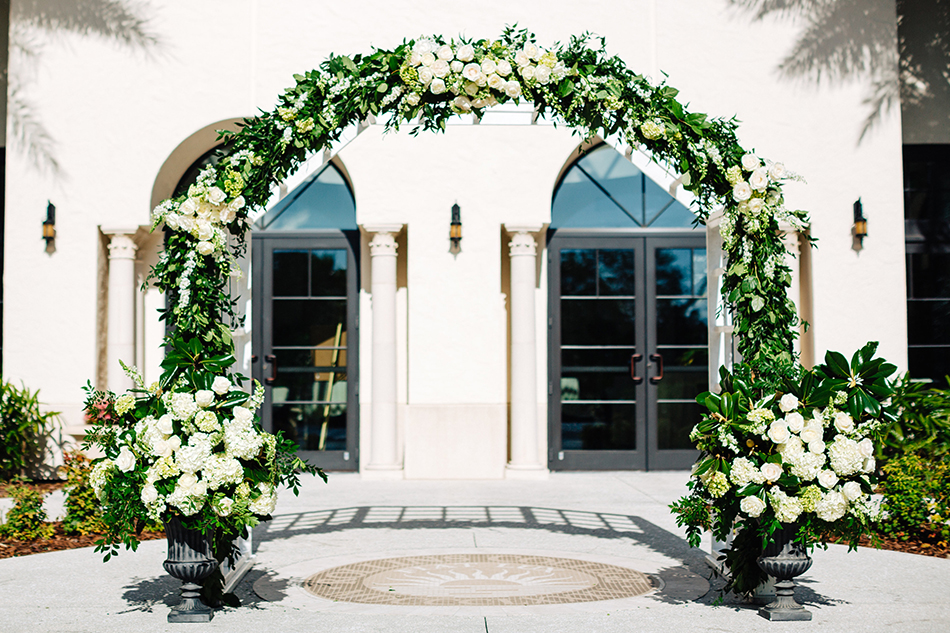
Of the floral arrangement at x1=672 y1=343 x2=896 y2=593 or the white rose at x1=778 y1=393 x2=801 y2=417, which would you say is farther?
the white rose at x1=778 y1=393 x2=801 y2=417

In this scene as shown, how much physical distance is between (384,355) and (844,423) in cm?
669

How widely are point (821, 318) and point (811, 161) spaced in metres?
1.94

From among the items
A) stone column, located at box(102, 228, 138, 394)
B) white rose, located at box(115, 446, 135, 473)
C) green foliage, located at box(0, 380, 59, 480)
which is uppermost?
stone column, located at box(102, 228, 138, 394)

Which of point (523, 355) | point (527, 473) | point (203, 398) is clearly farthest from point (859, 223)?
point (203, 398)

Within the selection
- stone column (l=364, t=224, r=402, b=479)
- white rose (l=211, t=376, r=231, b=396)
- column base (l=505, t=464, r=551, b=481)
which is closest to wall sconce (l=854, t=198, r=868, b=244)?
column base (l=505, t=464, r=551, b=481)

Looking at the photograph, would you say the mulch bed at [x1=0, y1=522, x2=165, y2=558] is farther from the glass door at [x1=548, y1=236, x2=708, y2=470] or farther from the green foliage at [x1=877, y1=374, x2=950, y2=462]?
the green foliage at [x1=877, y1=374, x2=950, y2=462]

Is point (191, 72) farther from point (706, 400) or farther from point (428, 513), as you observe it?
point (706, 400)

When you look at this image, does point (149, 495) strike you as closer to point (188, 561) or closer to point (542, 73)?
point (188, 561)

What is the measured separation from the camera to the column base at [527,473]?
410 inches

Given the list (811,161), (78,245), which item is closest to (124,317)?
(78,245)

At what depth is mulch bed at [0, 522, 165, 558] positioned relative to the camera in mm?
6613

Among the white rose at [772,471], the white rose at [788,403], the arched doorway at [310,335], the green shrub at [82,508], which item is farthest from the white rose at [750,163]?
the arched doorway at [310,335]

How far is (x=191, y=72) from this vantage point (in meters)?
10.6

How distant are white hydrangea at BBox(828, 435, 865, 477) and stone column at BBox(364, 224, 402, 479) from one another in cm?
661
